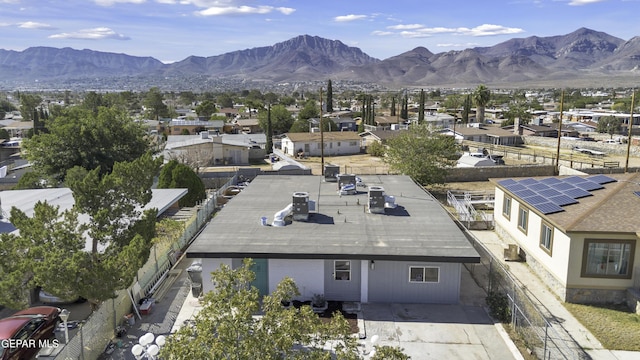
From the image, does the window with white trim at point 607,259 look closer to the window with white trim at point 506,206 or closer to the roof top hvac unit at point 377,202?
the window with white trim at point 506,206

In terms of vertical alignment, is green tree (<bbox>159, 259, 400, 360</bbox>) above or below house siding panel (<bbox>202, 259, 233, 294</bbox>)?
above

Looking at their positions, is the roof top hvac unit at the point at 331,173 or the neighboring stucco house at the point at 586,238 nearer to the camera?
the neighboring stucco house at the point at 586,238

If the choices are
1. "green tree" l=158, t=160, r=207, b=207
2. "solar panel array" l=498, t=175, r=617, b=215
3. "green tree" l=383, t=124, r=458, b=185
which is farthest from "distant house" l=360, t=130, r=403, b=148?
"solar panel array" l=498, t=175, r=617, b=215

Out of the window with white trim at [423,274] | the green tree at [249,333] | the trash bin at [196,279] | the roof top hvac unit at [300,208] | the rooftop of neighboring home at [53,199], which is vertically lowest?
the trash bin at [196,279]

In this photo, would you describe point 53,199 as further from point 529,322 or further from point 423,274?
point 529,322

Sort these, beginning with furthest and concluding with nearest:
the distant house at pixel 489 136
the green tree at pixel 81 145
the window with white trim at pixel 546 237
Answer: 1. the distant house at pixel 489 136
2. the green tree at pixel 81 145
3. the window with white trim at pixel 546 237

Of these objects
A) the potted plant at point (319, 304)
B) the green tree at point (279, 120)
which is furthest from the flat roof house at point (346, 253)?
the green tree at point (279, 120)

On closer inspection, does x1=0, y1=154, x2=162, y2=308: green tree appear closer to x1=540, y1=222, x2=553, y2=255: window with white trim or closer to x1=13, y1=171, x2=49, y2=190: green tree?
x1=540, y1=222, x2=553, y2=255: window with white trim

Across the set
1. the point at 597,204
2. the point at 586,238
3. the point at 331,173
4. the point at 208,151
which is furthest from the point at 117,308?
the point at 208,151
